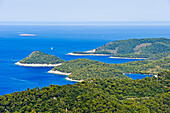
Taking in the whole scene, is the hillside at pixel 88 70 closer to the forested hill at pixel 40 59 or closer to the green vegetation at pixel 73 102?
the forested hill at pixel 40 59

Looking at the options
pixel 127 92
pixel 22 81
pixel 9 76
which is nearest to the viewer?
pixel 127 92

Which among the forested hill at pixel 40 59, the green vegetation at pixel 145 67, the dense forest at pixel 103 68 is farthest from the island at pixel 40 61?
the green vegetation at pixel 145 67

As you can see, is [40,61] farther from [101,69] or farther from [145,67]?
[145,67]

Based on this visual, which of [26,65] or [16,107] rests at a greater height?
[16,107]

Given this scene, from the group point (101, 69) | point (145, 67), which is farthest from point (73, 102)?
point (145, 67)

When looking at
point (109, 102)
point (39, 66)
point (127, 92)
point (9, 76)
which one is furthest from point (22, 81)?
point (109, 102)

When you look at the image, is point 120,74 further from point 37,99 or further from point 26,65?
point 37,99

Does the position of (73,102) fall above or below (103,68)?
above

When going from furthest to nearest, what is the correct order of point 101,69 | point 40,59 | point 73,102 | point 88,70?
1. point 40,59
2. point 101,69
3. point 88,70
4. point 73,102
